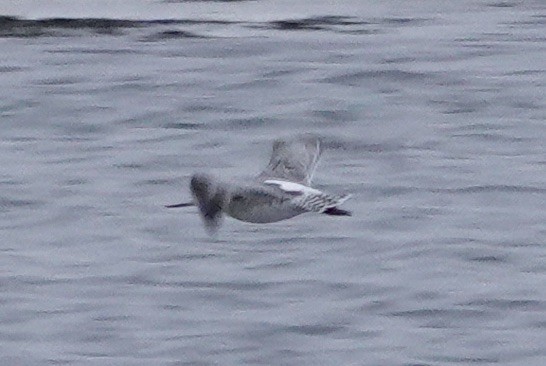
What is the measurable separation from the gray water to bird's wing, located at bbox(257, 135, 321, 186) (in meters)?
0.81

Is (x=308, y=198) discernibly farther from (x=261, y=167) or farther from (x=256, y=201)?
(x=261, y=167)

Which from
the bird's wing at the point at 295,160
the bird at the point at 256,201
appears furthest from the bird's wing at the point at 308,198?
the bird's wing at the point at 295,160

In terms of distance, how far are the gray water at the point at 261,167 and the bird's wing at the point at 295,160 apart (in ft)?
2.67

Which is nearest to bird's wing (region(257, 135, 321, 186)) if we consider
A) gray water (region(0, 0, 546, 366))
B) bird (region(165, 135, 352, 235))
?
bird (region(165, 135, 352, 235))

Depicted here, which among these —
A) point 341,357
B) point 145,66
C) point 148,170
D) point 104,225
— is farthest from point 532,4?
point 341,357

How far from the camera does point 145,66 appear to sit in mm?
13859

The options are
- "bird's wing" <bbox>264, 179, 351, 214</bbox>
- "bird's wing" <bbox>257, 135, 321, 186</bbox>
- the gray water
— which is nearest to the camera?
"bird's wing" <bbox>264, 179, 351, 214</bbox>

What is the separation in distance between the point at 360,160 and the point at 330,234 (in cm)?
148

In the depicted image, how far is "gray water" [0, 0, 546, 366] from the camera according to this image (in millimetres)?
9312

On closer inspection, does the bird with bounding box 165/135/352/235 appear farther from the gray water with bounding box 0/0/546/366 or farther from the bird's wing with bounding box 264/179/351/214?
the gray water with bounding box 0/0/546/366

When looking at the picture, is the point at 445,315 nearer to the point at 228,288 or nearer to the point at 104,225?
the point at 228,288

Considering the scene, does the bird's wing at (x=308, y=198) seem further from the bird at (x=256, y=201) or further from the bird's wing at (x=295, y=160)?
the bird's wing at (x=295, y=160)

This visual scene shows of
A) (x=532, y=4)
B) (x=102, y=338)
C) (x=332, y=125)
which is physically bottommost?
(x=102, y=338)

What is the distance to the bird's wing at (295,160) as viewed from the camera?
870 centimetres
